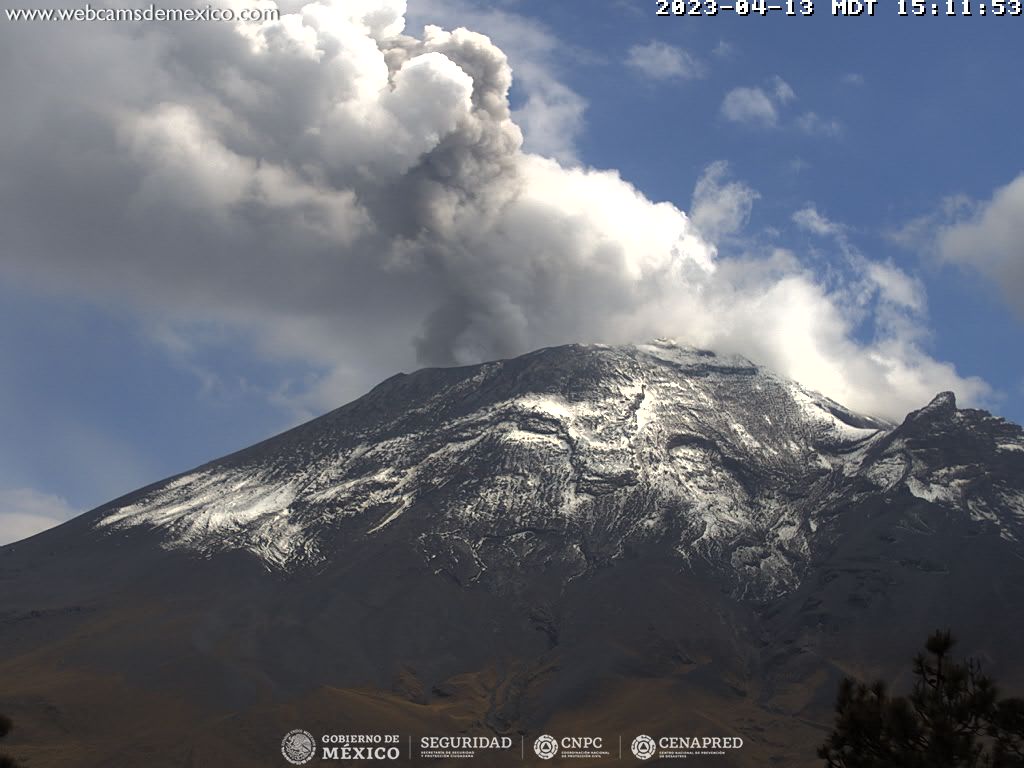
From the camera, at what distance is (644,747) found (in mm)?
181375

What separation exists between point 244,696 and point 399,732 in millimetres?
28006

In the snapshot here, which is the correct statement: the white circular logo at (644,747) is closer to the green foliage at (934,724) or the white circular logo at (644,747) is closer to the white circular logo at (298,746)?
the white circular logo at (298,746)

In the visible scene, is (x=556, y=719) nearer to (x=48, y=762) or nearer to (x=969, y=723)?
(x=48, y=762)

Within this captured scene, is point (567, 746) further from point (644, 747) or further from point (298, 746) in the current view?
point (298, 746)

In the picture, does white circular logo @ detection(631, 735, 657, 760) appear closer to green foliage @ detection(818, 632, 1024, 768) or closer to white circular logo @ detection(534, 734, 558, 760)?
white circular logo @ detection(534, 734, 558, 760)

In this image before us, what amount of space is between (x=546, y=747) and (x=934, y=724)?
155601 mm

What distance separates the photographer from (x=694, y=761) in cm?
17500

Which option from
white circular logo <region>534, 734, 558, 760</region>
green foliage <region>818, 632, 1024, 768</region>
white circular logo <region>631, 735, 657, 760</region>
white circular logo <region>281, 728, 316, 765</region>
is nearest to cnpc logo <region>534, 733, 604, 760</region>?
white circular logo <region>534, 734, 558, 760</region>

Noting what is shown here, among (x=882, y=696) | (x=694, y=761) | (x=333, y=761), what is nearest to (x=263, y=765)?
(x=333, y=761)

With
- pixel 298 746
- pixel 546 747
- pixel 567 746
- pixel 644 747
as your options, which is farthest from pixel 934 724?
pixel 567 746

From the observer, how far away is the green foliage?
34.2 m

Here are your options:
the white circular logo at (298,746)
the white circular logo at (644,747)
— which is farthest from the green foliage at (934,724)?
the white circular logo at (298,746)

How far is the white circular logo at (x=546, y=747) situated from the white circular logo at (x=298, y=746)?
3169 centimetres

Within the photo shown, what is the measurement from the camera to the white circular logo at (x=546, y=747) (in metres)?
183
